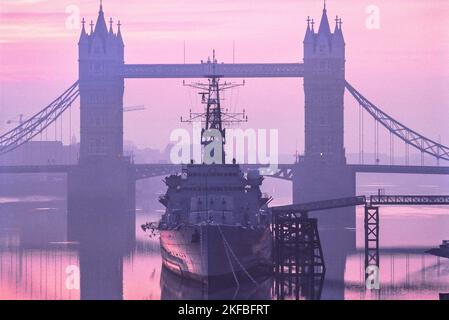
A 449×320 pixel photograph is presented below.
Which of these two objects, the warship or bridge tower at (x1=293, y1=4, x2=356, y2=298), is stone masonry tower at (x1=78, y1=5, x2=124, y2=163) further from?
the warship

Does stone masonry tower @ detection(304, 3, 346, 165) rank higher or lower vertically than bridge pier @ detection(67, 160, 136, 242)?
higher

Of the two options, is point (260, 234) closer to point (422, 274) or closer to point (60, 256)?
point (422, 274)

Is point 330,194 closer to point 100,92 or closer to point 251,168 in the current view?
point 251,168

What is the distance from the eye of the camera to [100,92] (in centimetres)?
15312

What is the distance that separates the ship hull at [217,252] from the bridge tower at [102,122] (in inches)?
2722

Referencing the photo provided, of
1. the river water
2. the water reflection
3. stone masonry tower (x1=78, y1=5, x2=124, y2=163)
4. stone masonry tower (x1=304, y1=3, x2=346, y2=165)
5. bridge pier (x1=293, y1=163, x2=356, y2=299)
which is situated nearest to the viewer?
the water reflection

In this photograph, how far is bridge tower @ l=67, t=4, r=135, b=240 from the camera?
14750cm

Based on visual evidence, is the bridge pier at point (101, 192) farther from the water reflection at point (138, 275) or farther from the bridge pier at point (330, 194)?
the water reflection at point (138, 275)

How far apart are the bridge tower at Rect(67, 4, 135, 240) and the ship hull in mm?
69145

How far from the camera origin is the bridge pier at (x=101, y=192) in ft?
469

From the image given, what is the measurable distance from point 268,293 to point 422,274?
15.1 metres

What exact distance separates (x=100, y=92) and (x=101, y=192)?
43.7 feet

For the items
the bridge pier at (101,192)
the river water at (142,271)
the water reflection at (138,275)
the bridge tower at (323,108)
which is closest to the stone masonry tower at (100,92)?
the bridge pier at (101,192)

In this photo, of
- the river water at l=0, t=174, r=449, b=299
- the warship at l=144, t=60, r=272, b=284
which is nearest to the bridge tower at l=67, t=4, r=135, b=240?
the river water at l=0, t=174, r=449, b=299
